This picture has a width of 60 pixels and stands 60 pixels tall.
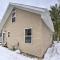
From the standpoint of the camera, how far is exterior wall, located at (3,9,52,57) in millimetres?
11570

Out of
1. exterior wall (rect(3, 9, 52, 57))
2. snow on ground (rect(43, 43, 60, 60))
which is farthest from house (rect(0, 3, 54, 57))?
snow on ground (rect(43, 43, 60, 60))

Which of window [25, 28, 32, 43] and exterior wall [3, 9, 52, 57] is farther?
window [25, 28, 32, 43]

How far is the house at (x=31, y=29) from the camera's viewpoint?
455 inches

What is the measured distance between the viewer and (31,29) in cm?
1253

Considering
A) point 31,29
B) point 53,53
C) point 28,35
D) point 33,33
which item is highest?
point 31,29

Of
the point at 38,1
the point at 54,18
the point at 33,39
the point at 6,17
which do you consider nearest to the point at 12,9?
the point at 6,17

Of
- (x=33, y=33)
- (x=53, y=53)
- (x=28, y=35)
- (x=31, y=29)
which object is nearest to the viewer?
(x=53, y=53)

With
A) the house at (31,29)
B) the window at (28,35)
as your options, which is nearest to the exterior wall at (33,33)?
the house at (31,29)

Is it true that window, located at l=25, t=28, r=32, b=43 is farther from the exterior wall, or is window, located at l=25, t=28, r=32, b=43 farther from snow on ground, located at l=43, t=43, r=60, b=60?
snow on ground, located at l=43, t=43, r=60, b=60

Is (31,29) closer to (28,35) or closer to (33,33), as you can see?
(33,33)

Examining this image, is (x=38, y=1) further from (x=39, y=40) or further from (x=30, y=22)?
(x=39, y=40)

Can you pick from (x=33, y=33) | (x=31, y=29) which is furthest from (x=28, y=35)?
(x=33, y=33)

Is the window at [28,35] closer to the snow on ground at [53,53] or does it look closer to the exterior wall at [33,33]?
the exterior wall at [33,33]

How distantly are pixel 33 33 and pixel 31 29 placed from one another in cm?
43
